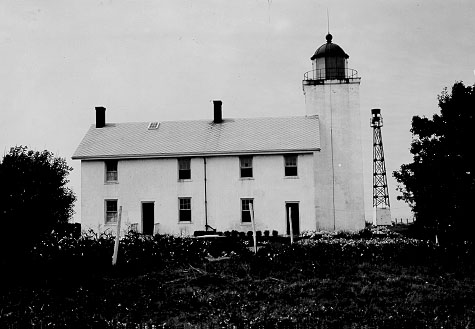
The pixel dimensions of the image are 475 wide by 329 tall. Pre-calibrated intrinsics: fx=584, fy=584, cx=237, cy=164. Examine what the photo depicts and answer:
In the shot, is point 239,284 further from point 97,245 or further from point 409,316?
point 97,245

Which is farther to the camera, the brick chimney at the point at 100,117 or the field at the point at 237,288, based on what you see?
the brick chimney at the point at 100,117

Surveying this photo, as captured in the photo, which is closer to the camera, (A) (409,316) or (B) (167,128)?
(A) (409,316)

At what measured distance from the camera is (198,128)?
123 ft

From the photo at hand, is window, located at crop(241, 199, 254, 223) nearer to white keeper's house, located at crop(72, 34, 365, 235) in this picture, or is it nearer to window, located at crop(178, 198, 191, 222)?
white keeper's house, located at crop(72, 34, 365, 235)

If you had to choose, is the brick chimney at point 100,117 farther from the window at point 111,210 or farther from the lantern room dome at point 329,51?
the lantern room dome at point 329,51

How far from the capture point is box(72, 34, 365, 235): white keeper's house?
33594 mm

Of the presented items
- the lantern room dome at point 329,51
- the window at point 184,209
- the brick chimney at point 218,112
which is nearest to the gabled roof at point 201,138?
the brick chimney at point 218,112

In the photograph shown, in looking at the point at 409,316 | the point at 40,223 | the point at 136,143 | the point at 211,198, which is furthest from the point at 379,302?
the point at 136,143

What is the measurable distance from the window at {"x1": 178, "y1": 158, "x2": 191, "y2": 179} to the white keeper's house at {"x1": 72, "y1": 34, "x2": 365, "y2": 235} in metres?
0.06

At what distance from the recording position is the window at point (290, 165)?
33.8 metres

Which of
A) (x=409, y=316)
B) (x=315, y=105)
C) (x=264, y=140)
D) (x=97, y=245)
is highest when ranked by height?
(x=315, y=105)

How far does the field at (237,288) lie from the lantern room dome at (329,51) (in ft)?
75.7

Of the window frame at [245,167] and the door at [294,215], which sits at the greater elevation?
the window frame at [245,167]

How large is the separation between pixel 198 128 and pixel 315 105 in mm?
8121
